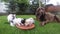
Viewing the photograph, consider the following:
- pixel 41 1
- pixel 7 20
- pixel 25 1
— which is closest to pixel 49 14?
pixel 41 1

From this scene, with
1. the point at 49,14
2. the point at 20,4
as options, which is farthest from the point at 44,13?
the point at 20,4

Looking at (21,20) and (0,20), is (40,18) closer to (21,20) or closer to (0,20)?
(21,20)

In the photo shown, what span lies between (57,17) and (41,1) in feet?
0.80

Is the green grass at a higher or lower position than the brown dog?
lower

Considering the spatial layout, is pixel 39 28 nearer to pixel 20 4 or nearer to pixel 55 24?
pixel 55 24

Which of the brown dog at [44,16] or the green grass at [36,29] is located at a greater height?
the brown dog at [44,16]

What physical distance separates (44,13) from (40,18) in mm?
69

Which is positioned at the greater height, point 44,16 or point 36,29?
point 44,16

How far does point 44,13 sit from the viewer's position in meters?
1.58

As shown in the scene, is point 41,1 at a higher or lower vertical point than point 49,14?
higher

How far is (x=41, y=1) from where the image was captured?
1620 millimetres

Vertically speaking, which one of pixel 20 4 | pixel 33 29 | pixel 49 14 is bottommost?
pixel 33 29

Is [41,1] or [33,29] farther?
[41,1]

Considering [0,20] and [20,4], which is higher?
[20,4]
